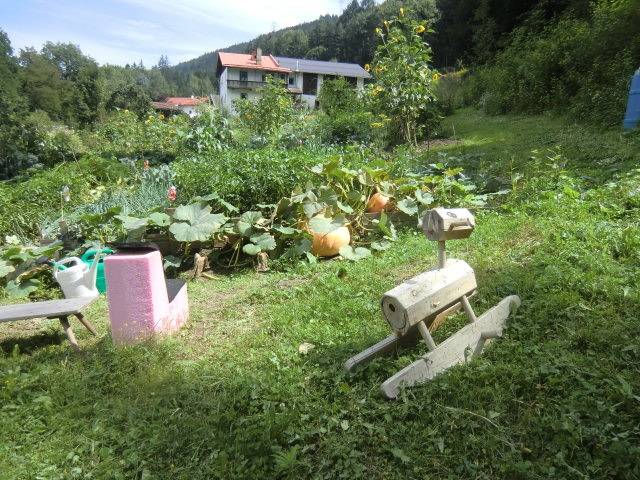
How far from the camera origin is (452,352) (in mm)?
2250

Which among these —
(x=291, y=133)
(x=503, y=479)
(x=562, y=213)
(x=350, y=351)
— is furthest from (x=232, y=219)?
(x=291, y=133)

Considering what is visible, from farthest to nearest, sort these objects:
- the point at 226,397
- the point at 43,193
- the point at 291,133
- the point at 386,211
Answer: the point at 291,133 < the point at 43,193 < the point at 386,211 < the point at 226,397

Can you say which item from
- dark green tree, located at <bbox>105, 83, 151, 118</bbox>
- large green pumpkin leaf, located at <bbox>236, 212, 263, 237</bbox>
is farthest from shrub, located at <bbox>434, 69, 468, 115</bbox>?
dark green tree, located at <bbox>105, 83, 151, 118</bbox>

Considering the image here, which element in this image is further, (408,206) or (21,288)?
(408,206)

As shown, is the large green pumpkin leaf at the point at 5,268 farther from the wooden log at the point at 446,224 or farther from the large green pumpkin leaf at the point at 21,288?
the wooden log at the point at 446,224

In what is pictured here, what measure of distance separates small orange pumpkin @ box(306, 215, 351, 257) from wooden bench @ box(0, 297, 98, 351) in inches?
78.3

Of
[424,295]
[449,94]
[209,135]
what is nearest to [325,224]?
[424,295]

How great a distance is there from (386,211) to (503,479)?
3.52 m

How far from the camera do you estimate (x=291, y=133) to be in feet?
26.7

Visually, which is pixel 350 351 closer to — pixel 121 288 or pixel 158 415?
pixel 158 415

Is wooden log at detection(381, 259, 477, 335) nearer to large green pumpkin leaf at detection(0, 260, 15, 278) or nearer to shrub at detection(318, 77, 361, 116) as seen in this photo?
large green pumpkin leaf at detection(0, 260, 15, 278)

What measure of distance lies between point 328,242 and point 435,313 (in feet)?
6.86

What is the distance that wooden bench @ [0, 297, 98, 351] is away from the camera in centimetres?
291

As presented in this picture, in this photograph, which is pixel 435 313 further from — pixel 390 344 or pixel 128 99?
pixel 128 99
